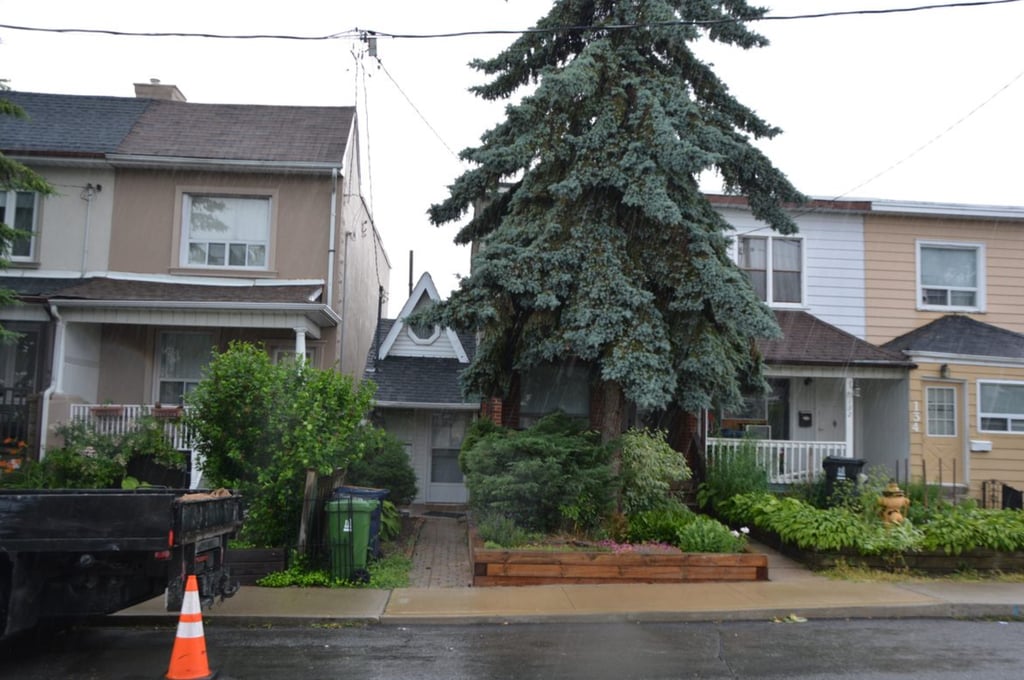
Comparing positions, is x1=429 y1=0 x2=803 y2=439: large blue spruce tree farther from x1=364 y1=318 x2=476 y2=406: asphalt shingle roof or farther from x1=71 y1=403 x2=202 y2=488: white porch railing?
x1=71 y1=403 x2=202 y2=488: white porch railing

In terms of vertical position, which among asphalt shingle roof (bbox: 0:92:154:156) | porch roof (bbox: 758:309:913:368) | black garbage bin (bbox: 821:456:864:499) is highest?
asphalt shingle roof (bbox: 0:92:154:156)

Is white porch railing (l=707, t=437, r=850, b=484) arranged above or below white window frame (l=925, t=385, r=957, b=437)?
below

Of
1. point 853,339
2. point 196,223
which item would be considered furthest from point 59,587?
point 853,339

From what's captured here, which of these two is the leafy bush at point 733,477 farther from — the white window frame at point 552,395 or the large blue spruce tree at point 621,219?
the white window frame at point 552,395

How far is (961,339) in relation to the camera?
1630cm

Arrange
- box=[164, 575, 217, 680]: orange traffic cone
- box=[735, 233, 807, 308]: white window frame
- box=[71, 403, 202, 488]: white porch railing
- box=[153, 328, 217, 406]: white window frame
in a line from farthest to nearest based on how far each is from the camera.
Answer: box=[735, 233, 807, 308]: white window frame → box=[153, 328, 217, 406]: white window frame → box=[71, 403, 202, 488]: white porch railing → box=[164, 575, 217, 680]: orange traffic cone

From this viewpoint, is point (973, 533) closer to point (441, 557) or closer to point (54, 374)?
point (441, 557)

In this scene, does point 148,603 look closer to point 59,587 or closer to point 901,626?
point 59,587

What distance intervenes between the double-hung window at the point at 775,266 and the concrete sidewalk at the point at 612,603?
775 centimetres

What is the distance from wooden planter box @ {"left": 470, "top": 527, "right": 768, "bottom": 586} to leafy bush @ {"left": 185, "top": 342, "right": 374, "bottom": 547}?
86.6 inches

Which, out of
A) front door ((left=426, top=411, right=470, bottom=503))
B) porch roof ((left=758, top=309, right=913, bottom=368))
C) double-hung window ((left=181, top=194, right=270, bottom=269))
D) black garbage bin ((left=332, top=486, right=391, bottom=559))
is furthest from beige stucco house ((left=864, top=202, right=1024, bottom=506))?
double-hung window ((left=181, top=194, right=270, bottom=269))

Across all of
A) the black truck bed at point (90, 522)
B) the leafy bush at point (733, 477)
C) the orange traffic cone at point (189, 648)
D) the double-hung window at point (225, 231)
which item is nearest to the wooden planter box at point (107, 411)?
the double-hung window at point (225, 231)

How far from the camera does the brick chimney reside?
736 inches

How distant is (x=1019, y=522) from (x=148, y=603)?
10.5 m
